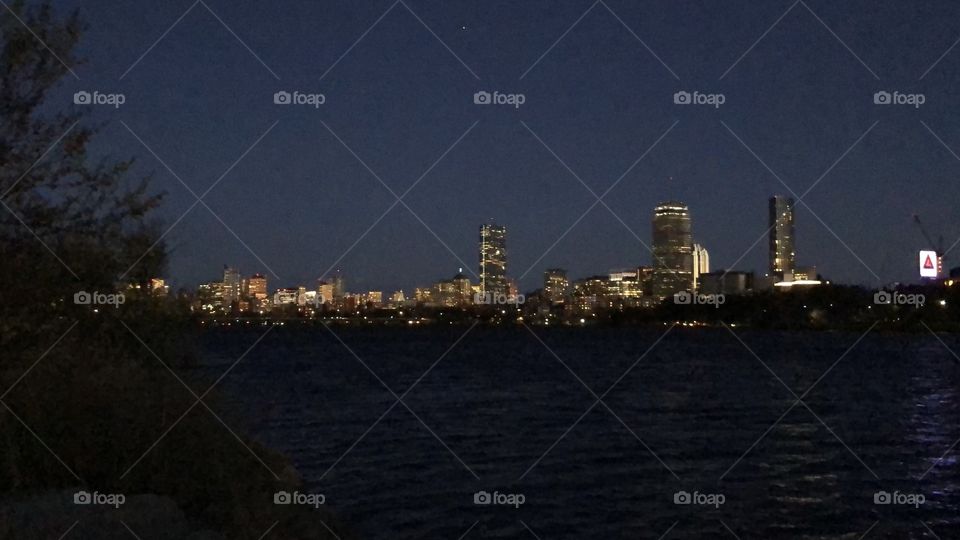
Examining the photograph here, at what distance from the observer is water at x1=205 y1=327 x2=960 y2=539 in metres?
18.8

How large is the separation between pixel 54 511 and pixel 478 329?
177618mm

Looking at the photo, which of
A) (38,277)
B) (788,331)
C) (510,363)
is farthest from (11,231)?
(788,331)

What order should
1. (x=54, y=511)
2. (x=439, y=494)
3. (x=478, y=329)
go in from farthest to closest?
(x=478, y=329) → (x=439, y=494) → (x=54, y=511)

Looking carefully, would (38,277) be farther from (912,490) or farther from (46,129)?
(912,490)

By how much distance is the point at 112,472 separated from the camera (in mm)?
10609

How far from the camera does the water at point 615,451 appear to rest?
18.8 meters

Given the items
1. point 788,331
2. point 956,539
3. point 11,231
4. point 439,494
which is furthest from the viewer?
point 788,331

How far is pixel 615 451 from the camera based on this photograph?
27406 millimetres

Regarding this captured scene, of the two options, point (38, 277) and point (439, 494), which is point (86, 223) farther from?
point (439, 494)

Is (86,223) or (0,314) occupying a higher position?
(86,223)

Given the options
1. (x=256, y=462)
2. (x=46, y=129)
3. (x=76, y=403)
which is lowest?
(x=256, y=462)

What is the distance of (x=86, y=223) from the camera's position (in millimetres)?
11734

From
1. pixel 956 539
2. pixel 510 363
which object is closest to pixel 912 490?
pixel 956 539

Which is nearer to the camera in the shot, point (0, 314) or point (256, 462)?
point (0, 314)
